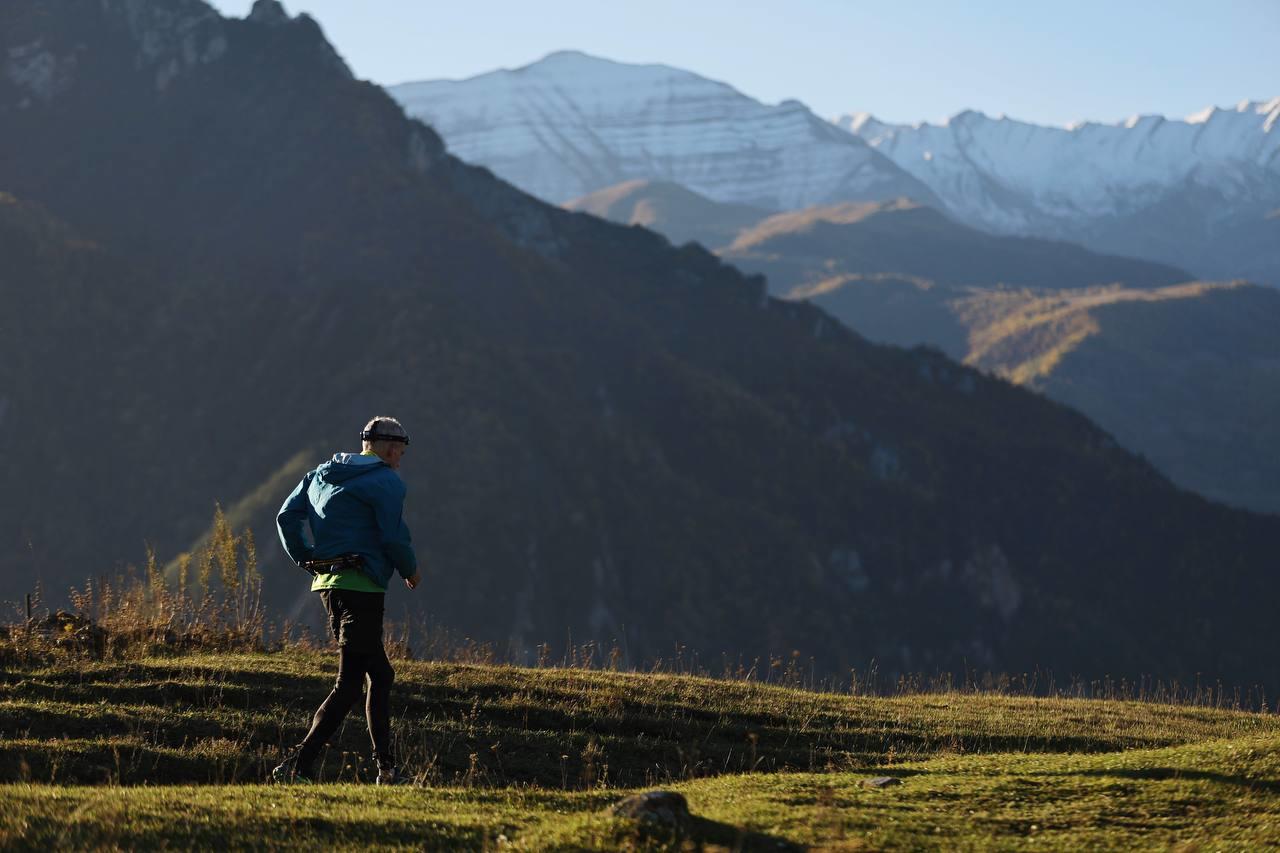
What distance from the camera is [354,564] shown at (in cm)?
1142

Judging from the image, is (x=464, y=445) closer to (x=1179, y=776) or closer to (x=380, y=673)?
(x=380, y=673)

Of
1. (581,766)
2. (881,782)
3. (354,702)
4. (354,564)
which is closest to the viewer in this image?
(354,564)

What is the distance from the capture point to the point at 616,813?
9250 millimetres

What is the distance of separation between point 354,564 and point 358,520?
14.5 inches

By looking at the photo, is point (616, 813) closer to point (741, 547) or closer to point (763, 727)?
point (763, 727)

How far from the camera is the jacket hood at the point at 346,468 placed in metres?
11.6

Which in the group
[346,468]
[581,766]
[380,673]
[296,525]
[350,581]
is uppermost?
[346,468]

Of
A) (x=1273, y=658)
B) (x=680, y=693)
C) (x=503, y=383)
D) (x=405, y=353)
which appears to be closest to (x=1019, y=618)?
(x=1273, y=658)

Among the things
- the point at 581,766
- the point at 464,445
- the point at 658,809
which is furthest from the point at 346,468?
the point at 464,445

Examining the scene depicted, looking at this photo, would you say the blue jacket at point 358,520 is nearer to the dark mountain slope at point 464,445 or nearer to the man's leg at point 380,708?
the man's leg at point 380,708

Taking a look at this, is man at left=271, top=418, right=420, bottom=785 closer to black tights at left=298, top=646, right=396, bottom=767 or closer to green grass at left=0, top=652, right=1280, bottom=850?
black tights at left=298, top=646, right=396, bottom=767

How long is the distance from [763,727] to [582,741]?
286 cm

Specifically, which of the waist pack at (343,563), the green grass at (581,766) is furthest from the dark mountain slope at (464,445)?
the waist pack at (343,563)

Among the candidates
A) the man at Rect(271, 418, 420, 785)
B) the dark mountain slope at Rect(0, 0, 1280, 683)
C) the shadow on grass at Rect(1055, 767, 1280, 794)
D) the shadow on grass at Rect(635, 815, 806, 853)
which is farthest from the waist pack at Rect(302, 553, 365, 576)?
the dark mountain slope at Rect(0, 0, 1280, 683)
